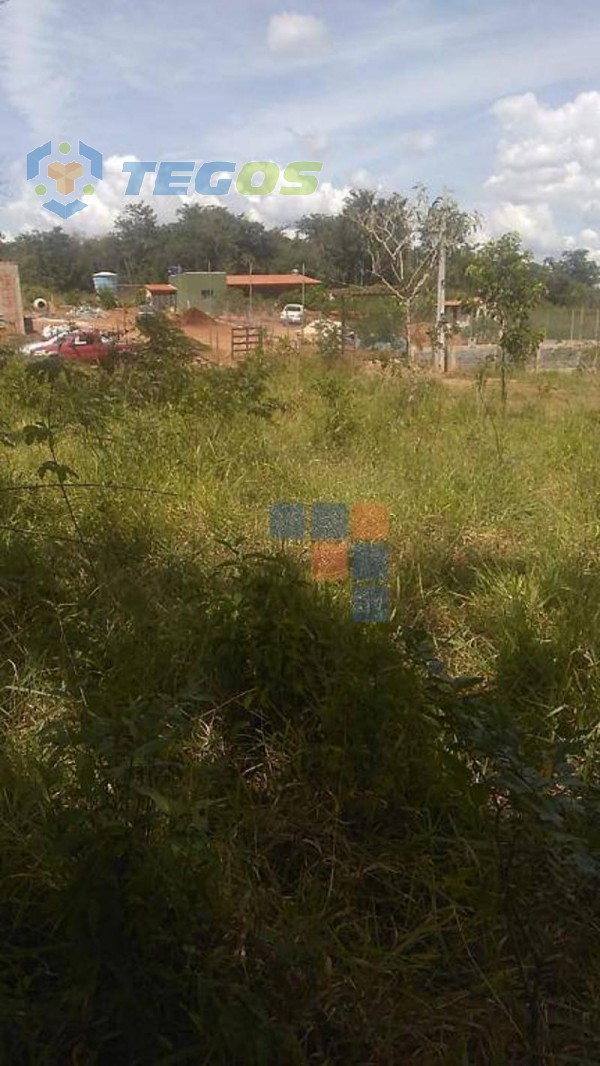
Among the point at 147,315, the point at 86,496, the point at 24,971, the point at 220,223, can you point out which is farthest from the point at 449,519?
the point at 220,223

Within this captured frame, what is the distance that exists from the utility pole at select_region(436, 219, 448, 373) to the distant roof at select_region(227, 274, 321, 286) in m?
1.66

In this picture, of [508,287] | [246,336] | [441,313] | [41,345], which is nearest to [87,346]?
[41,345]

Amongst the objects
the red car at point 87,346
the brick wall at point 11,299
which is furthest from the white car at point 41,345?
the brick wall at point 11,299

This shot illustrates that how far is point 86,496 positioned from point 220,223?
13.2ft

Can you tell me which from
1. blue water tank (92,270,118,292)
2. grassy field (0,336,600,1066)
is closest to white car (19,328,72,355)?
blue water tank (92,270,118,292)

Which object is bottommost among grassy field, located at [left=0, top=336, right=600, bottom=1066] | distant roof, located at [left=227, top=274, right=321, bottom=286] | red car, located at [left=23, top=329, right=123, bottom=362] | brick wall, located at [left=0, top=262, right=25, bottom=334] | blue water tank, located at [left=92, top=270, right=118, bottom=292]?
grassy field, located at [left=0, top=336, right=600, bottom=1066]

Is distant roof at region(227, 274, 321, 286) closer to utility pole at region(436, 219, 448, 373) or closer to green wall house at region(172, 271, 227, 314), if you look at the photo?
green wall house at region(172, 271, 227, 314)

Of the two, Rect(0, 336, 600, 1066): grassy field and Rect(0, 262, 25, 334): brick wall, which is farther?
Rect(0, 262, 25, 334): brick wall

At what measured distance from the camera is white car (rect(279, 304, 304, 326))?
921 centimetres

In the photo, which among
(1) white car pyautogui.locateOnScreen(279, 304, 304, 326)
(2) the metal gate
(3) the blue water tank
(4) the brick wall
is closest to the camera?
(4) the brick wall

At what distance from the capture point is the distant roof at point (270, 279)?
321 inches

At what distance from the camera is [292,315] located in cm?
932

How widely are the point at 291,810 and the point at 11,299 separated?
4.87 meters

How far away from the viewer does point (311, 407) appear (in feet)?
17.7
